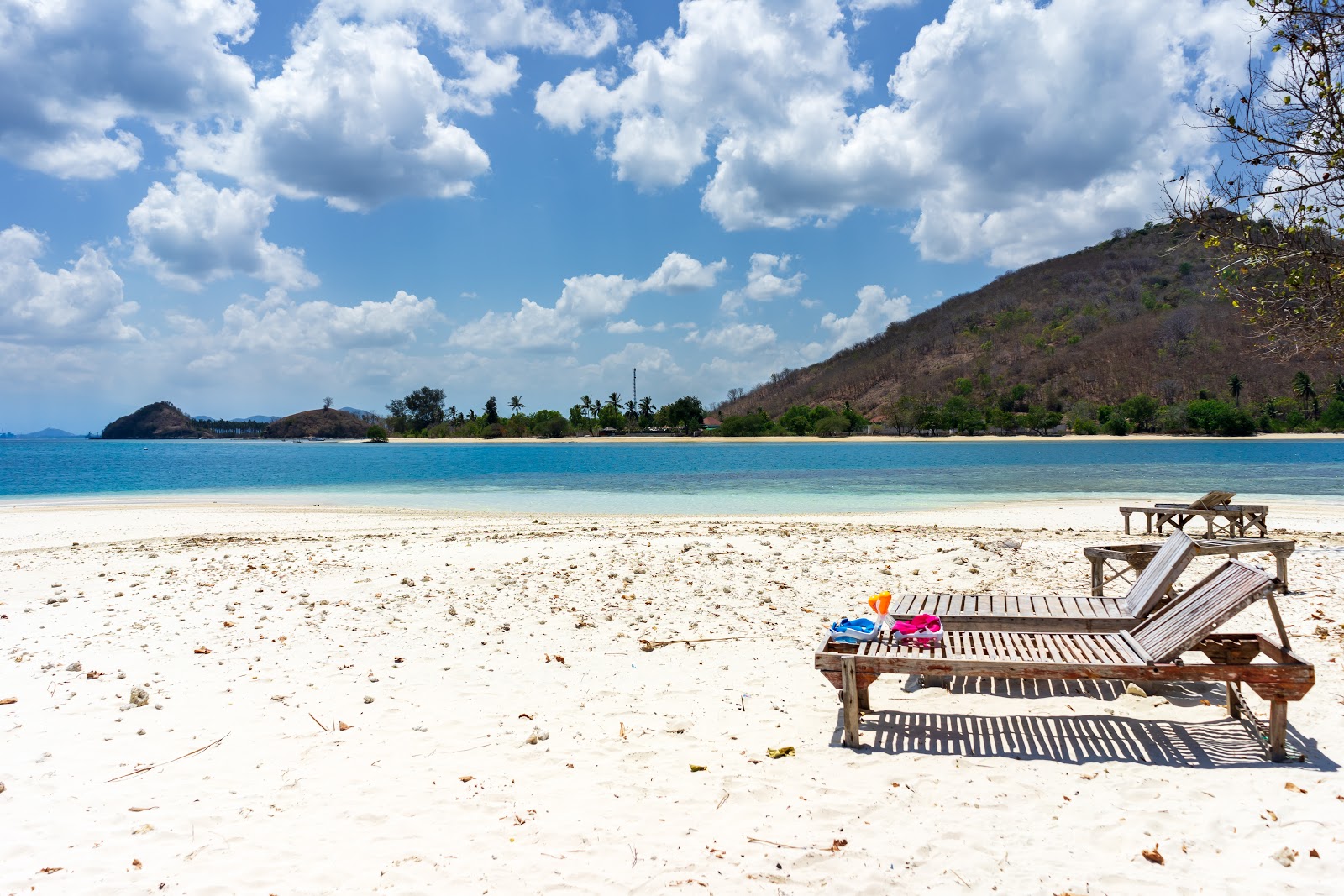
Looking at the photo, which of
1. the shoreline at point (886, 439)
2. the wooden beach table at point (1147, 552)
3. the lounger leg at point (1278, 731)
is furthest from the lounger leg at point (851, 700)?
the shoreline at point (886, 439)

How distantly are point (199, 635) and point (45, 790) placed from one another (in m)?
3.03

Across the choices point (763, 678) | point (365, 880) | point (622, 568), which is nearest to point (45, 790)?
point (365, 880)

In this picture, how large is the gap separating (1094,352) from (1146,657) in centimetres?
16780

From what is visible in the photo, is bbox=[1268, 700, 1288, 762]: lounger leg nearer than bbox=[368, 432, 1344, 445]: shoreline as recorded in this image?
Yes

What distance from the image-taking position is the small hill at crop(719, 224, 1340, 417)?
435 ft

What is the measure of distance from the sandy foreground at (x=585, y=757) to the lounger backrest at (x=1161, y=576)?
62cm

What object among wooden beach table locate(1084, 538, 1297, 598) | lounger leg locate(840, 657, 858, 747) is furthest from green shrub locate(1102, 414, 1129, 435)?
lounger leg locate(840, 657, 858, 747)

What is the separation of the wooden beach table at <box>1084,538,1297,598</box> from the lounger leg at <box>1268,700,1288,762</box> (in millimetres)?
2639

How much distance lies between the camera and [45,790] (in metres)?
4.23

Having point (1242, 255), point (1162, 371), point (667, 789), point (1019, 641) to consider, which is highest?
point (1162, 371)

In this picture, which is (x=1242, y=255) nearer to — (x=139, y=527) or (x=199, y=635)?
(x=199, y=635)

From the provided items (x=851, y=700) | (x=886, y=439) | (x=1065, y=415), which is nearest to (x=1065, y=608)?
(x=851, y=700)

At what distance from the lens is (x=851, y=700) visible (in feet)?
15.9

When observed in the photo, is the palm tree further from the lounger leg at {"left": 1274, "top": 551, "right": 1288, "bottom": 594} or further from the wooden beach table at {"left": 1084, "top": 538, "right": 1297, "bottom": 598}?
the lounger leg at {"left": 1274, "top": 551, "right": 1288, "bottom": 594}
